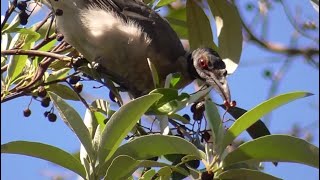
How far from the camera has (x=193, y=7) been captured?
263 centimetres

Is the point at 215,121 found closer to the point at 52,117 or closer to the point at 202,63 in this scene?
the point at 52,117

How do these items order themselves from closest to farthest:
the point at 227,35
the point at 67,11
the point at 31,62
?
1. the point at 31,62
2. the point at 227,35
3. the point at 67,11

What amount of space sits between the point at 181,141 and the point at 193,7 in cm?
107

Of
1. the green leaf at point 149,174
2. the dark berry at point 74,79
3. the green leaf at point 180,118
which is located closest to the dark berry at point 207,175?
the green leaf at point 149,174

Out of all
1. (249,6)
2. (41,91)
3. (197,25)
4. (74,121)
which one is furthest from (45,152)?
(249,6)

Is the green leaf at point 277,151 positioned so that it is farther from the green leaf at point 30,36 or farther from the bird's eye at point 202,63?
the bird's eye at point 202,63

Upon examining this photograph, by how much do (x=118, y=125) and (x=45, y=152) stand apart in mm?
208

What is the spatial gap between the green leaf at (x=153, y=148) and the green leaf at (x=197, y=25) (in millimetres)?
984

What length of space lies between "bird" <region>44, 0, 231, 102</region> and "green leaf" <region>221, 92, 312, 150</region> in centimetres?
86

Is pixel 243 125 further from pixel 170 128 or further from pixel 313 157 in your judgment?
pixel 170 128

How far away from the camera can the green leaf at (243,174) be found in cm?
172

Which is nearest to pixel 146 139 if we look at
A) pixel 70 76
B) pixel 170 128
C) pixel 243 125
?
pixel 243 125

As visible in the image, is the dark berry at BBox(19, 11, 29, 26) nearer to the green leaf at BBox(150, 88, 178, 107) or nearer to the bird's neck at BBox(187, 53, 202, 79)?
the green leaf at BBox(150, 88, 178, 107)

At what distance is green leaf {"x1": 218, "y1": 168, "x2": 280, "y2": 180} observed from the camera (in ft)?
5.65
